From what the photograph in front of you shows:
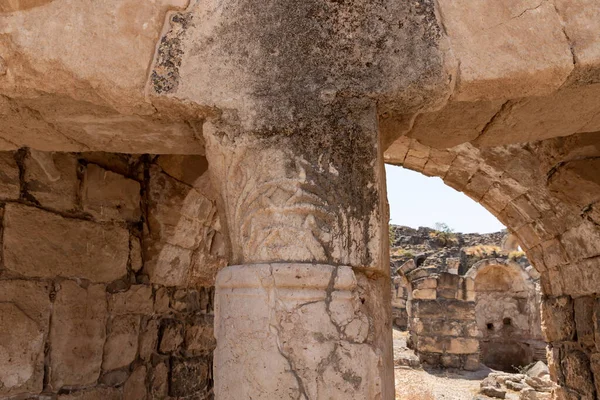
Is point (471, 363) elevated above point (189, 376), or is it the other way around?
point (189, 376)

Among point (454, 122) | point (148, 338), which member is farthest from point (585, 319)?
point (148, 338)

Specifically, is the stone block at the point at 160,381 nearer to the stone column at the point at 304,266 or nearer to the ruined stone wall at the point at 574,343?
the stone column at the point at 304,266

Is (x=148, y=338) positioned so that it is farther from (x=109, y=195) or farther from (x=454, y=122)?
(x=454, y=122)

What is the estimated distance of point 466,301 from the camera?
35.6ft

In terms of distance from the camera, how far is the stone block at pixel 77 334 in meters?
2.49

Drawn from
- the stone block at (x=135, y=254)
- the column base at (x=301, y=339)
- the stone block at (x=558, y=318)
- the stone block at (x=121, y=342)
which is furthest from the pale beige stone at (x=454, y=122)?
the stone block at (x=558, y=318)

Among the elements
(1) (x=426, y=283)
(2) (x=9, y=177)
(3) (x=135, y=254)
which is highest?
(2) (x=9, y=177)

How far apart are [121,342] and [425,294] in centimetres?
902

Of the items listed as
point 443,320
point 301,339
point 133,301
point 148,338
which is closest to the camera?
point 301,339

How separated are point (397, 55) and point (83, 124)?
1.27 meters

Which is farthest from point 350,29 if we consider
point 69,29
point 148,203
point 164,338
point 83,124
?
point 164,338

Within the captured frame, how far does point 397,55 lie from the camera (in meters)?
1.67

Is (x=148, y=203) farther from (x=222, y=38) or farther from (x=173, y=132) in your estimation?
(x=222, y=38)

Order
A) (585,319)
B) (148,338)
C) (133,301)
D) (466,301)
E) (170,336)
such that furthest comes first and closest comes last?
(466,301), (585,319), (170,336), (148,338), (133,301)
